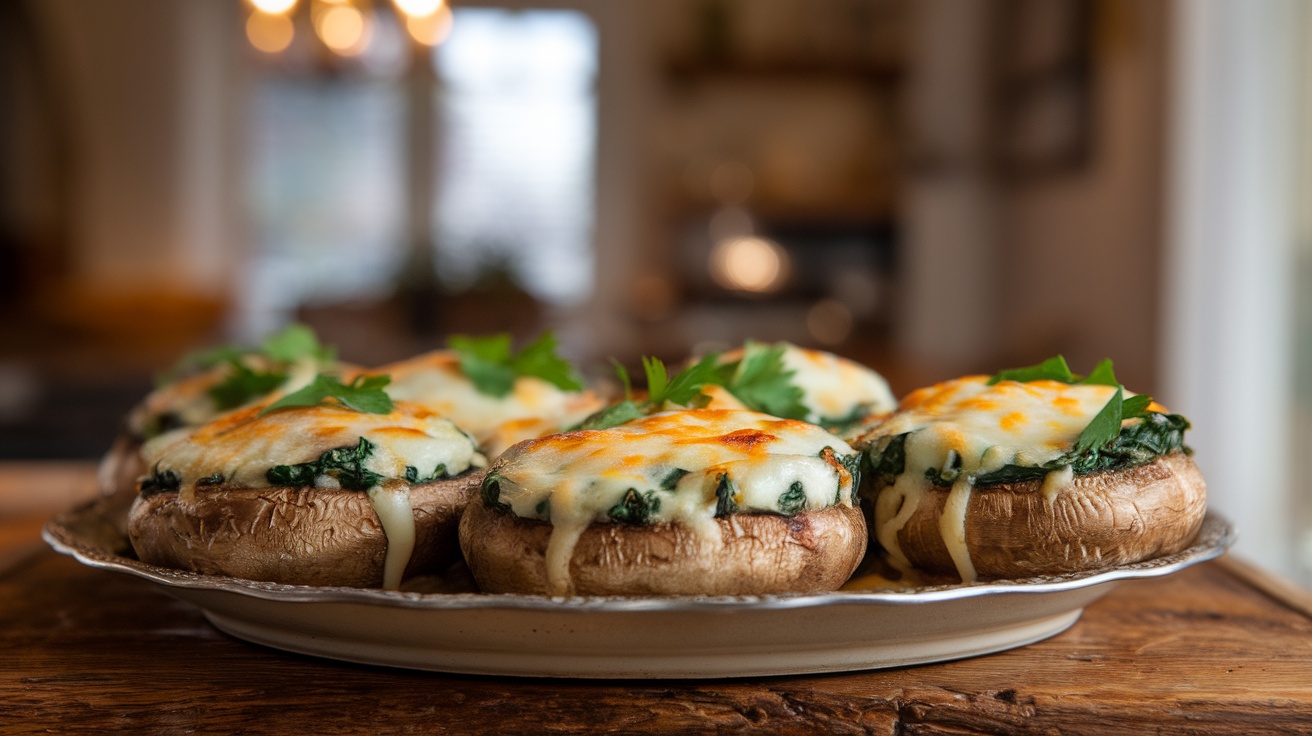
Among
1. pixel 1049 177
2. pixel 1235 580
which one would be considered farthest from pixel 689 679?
pixel 1049 177

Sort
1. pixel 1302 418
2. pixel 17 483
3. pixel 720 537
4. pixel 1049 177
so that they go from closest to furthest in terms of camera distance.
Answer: pixel 720 537
pixel 17 483
pixel 1302 418
pixel 1049 177

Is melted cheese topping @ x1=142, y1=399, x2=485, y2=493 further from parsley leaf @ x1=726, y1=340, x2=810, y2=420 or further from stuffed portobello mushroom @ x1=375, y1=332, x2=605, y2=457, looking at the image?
parsley leaf @ x1=726, y1=340, x2=810, y2=420

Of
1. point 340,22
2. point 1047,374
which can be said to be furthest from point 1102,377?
point 340,22

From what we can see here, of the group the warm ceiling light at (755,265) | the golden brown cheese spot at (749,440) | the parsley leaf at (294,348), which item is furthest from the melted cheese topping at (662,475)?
the warm ceiling light at (755,265)

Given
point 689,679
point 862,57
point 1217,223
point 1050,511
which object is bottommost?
point 689,679

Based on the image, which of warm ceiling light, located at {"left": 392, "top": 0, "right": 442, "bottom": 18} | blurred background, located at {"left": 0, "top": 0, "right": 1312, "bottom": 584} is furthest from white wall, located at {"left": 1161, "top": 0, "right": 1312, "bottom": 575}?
warm ceiling light, located at {"left": 392, "top": 0, "right": 442, "bottom": 18}

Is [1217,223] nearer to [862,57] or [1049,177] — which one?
[1049,177]
